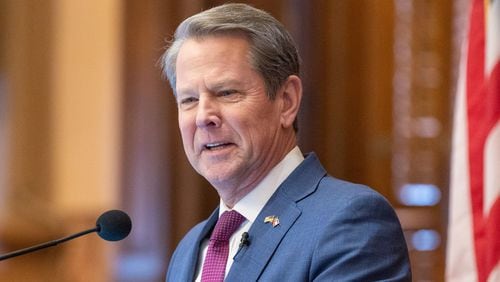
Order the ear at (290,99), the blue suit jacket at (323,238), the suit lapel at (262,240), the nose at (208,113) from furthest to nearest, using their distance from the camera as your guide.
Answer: the ear at (290,99) < the nose at (208,113) < the suit lapel at (262,240) < the blue suit jacket at (323,238)

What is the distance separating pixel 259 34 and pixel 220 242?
50 centimetres

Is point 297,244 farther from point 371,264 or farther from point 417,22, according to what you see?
point 417,22

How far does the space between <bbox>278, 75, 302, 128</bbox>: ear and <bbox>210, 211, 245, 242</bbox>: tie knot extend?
25 cm

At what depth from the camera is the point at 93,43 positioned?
16.6 ft

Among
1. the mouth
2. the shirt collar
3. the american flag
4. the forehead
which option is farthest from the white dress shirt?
the american flag

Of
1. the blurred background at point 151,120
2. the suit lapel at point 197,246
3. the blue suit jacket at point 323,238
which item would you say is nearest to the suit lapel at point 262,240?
the blue suit jacket at point 323,238

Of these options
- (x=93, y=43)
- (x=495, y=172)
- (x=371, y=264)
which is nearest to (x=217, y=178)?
(x=371, y=264)

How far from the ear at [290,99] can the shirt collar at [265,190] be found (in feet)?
0.28

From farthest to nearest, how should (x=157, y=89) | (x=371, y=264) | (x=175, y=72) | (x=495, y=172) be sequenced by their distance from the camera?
(x=157, y=89), (x=175, y=72), (x=495, y=172), (x=371, y=264)

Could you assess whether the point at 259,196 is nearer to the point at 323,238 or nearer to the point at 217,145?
the point at 217,145

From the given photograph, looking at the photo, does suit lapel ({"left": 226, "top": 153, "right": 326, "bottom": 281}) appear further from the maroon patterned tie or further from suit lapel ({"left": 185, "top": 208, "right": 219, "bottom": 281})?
suit lapel ({"left": 185, "top": 208, "right": 219, "bottom": 281})

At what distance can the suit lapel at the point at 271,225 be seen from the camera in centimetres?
229

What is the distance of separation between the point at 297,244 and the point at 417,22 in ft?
9.95

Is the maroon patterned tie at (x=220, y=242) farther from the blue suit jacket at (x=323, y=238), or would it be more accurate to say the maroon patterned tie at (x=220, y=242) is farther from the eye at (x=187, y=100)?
the eye at (x=187, y=100)
